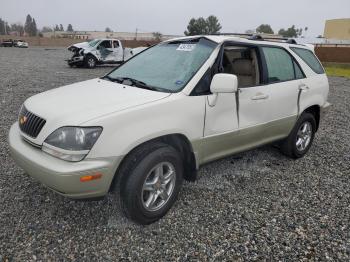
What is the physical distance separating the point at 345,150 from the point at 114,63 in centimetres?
1488

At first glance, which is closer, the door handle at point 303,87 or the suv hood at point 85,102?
the suv hood at point 85,102

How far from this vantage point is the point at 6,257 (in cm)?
253

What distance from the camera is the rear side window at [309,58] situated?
457 cm

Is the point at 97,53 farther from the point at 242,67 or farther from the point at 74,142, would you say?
the point at 74,142

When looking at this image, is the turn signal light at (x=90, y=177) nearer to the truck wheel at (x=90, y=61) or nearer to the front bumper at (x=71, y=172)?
the front bumper at (x=71, y=172)

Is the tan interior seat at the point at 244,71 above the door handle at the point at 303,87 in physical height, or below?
above

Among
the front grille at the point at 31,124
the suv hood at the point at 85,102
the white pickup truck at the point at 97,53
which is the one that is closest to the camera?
the suv hood at the point at 85,102

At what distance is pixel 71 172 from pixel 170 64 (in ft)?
5.52

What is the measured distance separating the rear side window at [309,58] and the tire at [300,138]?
701 mm

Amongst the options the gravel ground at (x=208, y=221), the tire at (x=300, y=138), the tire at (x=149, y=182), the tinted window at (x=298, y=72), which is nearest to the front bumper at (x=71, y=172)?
the tire at (x=149, y=182)

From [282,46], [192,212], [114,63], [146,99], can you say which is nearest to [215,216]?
[192,212]

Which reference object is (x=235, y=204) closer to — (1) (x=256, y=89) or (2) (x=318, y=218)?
(2) (x=318, y=218)

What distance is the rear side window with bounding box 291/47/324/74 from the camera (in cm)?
457

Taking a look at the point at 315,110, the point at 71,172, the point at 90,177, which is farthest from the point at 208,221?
the point at 315,110
